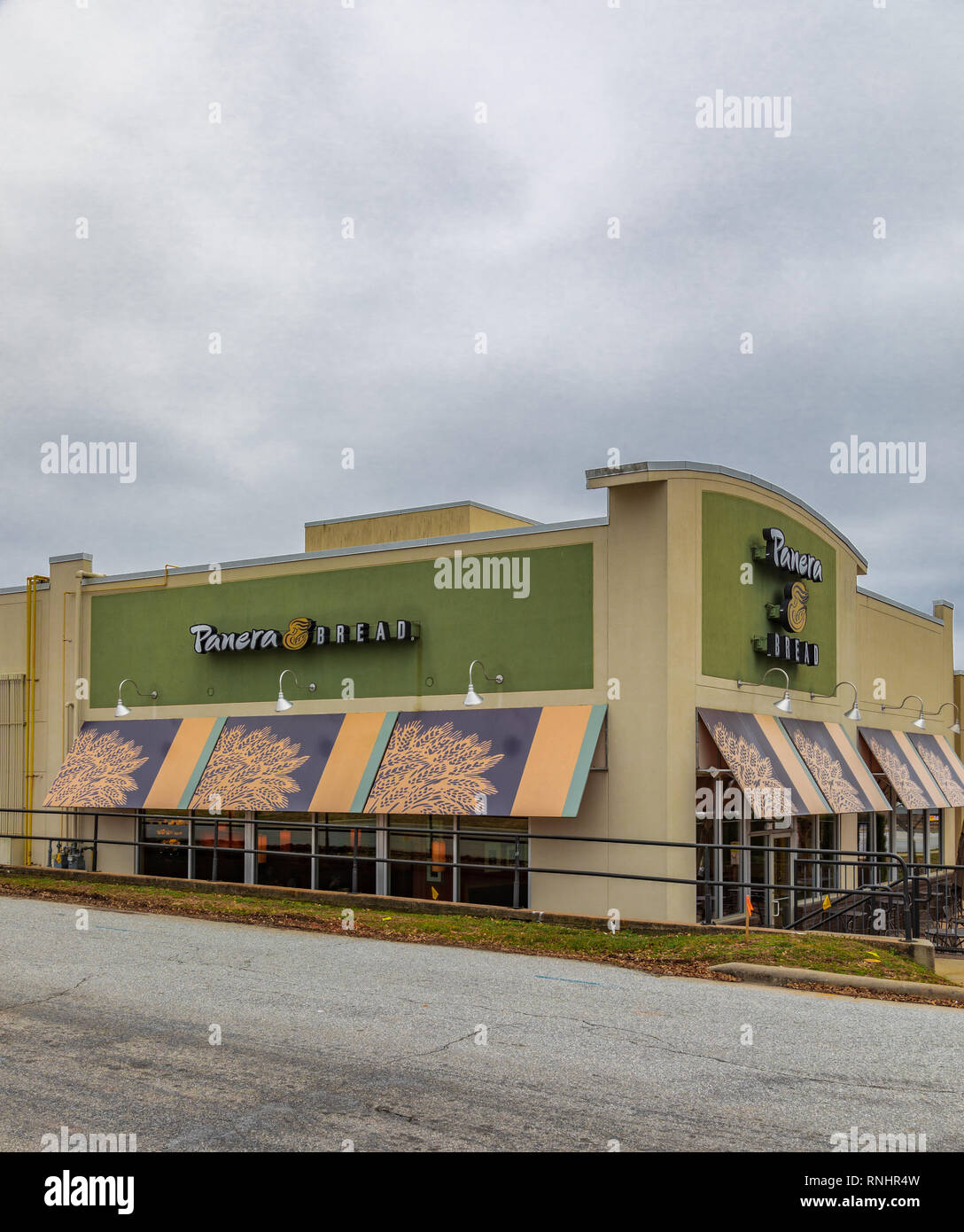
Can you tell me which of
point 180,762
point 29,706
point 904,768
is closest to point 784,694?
point 904,768

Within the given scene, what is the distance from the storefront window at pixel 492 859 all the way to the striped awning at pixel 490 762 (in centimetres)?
55

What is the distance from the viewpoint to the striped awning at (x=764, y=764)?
19062mm

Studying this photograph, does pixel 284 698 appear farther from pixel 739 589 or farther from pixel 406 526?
pixel 739 589

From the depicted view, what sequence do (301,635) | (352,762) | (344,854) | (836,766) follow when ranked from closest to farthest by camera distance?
(352,762) < (344,854) < (301,635) < (836,766)

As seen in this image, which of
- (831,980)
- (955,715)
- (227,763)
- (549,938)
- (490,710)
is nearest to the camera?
(831,980)

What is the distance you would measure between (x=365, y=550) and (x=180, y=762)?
594 cm

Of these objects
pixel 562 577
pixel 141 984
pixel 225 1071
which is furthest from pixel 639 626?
pixel 225 1071

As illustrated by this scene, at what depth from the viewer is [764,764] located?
19938mm

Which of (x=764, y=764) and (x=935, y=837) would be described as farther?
(x=935, y=837)

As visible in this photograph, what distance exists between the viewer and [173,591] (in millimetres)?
24891

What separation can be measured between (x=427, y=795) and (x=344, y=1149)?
13372 mm

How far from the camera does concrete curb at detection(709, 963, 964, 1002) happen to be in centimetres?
1174

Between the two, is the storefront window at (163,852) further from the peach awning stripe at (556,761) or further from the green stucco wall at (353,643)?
the peach awning stripe at (556,761)
